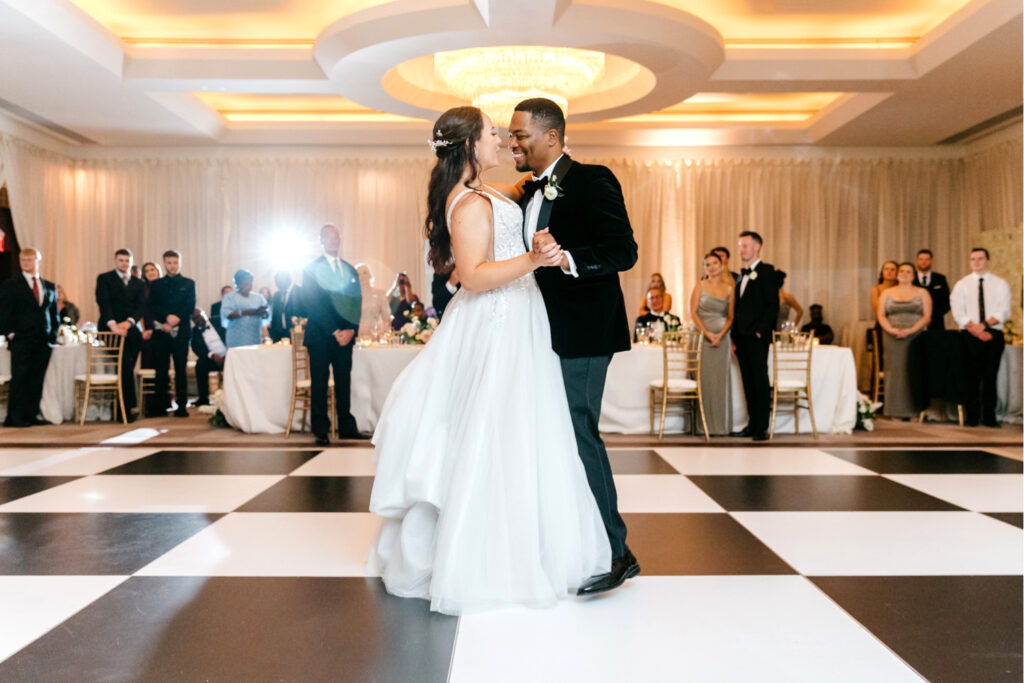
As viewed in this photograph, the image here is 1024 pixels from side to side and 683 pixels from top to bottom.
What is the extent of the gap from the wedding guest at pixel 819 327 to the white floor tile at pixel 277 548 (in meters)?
8.51

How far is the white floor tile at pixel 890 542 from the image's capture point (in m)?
2.84

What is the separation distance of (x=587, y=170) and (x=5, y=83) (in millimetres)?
8135

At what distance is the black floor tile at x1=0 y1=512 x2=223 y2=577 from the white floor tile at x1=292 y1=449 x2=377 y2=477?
1206 millimetres

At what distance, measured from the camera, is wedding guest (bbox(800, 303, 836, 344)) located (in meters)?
10.6

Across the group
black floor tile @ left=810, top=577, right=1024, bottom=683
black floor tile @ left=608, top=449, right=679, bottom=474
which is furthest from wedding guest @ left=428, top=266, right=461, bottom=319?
black floor tile @ left=810, top=577, right=1024, bottom=683

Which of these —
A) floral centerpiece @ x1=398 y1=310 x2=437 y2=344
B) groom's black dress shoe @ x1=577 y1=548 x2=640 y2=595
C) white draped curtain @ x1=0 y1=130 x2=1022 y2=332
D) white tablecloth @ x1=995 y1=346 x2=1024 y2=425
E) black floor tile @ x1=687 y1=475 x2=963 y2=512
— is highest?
white draped curtain @ x1=0 y1=130 x2=1022 y2=332

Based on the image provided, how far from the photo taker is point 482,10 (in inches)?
252

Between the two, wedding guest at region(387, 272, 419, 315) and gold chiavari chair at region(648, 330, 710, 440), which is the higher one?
wedding guest at region(387, 272, 419, 315)

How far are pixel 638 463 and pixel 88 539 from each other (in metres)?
3.23

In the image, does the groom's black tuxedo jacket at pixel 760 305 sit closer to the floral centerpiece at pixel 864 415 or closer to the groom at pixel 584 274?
the floral centerpiece at pixel 864 415

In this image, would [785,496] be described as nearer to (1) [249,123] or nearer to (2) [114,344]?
(2) [114,344]

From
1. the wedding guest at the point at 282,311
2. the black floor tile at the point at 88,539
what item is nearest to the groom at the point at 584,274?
the black floor tile at the point at 88,539

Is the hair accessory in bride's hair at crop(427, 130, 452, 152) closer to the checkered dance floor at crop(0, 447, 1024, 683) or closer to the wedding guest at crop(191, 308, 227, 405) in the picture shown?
the checkered dance floor at crop(0, 447, 1024, 683)

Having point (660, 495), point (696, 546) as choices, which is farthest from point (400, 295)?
point (696, 546)
